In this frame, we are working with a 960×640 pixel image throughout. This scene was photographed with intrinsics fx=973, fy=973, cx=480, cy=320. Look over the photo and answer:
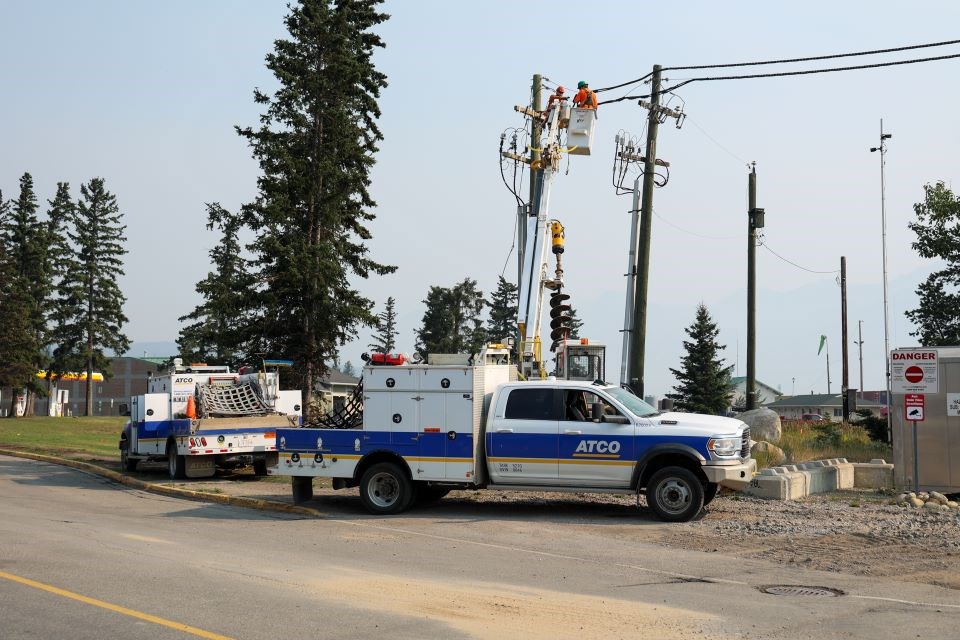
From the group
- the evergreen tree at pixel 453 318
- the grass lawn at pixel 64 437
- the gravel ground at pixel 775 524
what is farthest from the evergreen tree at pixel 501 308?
the gravel ground at pixel 775 524

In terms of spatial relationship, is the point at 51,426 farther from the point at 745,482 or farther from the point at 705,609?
the point at 705,609

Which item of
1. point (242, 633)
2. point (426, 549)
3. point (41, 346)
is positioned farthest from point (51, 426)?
point (242, 633)

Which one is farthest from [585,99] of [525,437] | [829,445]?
[829,445]

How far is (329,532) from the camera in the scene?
1381 cm

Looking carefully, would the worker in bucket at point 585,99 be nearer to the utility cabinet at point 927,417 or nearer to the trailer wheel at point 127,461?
the utility cabinet at point 927,417

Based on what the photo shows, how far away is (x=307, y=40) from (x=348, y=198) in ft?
18.2

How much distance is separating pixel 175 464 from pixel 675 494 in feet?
39.4

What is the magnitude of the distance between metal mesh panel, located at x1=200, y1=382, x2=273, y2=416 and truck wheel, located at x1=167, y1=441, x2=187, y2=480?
1069 millimetres

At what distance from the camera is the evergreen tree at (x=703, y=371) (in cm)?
5447

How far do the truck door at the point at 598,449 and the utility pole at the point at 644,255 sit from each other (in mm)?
7595

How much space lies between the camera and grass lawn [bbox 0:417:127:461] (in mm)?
30500

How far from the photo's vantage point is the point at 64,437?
41.3 m

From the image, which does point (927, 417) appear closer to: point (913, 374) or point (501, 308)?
point (913, 374)

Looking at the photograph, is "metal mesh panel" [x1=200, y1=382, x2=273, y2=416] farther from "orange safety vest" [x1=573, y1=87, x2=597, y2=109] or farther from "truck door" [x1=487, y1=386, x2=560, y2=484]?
"orange safety vest" [x1=573, y1=87, x2=597, y2=109]
